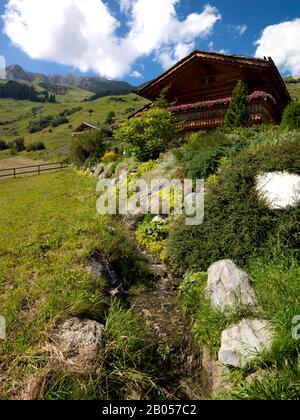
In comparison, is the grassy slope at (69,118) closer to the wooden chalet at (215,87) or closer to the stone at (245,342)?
the wooden chalet at (215,87)

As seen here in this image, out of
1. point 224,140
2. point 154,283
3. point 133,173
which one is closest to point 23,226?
point 154,283

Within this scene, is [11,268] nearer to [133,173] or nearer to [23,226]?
[23,226]

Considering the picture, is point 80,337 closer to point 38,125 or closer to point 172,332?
point 172,332

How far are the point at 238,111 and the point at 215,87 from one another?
5848 millimetres

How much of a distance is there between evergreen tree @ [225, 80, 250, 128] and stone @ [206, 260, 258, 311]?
11713 mm

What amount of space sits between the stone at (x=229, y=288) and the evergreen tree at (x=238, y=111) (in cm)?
1171

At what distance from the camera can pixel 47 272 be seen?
6285 mm

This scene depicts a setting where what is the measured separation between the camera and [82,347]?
13.7 feet

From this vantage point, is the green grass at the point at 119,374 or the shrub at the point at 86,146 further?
the shrub at the point at 86,146

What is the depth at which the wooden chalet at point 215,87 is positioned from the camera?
55.9 ft

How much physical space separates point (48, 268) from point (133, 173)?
332 inches

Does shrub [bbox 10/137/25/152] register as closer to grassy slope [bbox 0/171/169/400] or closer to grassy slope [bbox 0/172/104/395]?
grassy slope [bbox 0/172/104/395]

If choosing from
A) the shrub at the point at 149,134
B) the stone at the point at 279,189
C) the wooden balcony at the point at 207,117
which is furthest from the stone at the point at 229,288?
the wooden balcony at the point at 207,117

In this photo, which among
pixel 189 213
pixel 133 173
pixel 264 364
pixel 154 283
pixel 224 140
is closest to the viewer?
pixel 264 364
